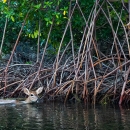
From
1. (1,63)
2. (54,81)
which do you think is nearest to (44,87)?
(54,81)

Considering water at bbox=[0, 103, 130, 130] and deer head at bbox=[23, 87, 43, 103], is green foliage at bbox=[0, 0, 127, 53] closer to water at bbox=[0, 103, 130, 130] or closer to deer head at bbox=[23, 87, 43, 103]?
deer head at bbox=[23, 87, 43, 103]

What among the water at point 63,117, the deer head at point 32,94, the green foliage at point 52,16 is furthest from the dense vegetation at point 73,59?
the water at point 63,117

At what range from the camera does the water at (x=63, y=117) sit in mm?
9008

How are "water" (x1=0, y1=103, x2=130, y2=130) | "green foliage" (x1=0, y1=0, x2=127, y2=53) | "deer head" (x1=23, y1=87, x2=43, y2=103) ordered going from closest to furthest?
"water" (x1=0, y1=103, x2=130, y2=130), "deer head" (x1=23, y1=87, x2=43, y2=103), "green foliage" (x1=0, y1=0, x2=127, y2=53)

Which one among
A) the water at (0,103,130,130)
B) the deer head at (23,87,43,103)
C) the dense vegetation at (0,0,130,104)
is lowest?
the water at (0,103,130,130)

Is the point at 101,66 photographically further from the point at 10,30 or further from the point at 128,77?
the point at 10,30

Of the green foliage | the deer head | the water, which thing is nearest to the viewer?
the water

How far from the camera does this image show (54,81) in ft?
42.8

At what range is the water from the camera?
9.01 m

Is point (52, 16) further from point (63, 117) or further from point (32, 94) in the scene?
point (63, 117)

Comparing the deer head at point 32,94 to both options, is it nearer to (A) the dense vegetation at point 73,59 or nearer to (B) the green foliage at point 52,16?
(A) the dense vegetation at point 73,59

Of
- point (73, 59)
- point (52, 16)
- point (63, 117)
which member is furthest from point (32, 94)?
point (63, 117)

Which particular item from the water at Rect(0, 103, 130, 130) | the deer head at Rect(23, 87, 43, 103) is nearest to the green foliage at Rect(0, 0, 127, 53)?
the deer head at Rect(23, 87, 43, 103)

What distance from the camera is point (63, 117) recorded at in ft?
33.2
